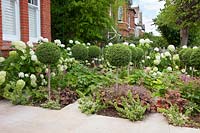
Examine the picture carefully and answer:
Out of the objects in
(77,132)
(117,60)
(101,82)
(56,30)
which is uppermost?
(56,30)

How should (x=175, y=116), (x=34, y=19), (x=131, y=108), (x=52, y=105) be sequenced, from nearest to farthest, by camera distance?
1. (x=175, y=116)
2. (x=131, y=108)
3. (x=52, y=105)
4. (x=34, y=19)

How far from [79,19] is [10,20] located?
5.46 meters

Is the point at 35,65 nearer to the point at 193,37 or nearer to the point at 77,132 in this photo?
the point at 77,132

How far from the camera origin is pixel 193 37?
93.6 feet

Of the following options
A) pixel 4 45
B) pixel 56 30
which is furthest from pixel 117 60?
pixel 56 30

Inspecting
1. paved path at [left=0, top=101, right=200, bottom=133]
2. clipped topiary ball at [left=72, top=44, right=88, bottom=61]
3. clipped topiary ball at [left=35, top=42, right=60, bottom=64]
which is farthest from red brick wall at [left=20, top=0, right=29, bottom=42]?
paved path at [left=0, top=101, right=200, bottom=133]

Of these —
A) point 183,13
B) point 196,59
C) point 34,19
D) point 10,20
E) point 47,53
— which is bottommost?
point 196,59

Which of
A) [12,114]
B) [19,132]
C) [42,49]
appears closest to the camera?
[19,132]

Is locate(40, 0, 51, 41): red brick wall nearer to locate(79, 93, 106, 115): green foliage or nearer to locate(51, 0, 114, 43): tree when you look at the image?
locate(51, 0, 114, 43): tree

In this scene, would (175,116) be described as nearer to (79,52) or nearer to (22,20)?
(79,52)

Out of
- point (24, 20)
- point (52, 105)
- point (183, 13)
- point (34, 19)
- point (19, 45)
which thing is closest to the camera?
point (52, 105)

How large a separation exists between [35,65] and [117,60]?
2.19 meters

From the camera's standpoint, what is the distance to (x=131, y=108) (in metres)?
5.40

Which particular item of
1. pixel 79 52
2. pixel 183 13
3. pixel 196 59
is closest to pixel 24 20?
pixel 79 52
